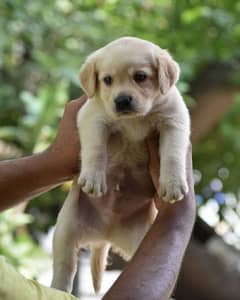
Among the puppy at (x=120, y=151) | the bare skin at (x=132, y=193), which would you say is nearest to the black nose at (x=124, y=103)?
the puppy at (x=120, y=151)

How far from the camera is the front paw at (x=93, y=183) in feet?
5.08

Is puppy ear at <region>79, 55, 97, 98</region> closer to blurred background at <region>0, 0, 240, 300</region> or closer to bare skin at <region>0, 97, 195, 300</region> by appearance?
bare skin at <region>0, 97, 195, 300</region>

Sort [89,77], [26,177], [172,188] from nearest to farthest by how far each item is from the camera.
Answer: [172,188]
[89,77]
[26,177]

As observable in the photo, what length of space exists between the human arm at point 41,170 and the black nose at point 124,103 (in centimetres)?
23

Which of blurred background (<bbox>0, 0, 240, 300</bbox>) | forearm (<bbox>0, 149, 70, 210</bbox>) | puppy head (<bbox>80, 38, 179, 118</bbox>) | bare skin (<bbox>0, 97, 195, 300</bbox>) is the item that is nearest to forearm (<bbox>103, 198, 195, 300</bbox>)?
bare skin (<bbox>0, 97, 195, 300</bbox>)

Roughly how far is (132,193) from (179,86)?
155 cm

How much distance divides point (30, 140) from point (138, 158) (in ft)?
6.94

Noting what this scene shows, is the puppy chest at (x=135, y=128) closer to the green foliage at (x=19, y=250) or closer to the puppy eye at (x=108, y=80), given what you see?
the puppy eye at (x=108, y=80)

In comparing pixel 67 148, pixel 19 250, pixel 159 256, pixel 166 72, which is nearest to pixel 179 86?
pixel 19 250

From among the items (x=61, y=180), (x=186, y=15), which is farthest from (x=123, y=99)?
(x=186, y=15)

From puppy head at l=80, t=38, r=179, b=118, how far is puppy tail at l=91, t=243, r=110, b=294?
353 mm

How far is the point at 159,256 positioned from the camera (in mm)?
1425

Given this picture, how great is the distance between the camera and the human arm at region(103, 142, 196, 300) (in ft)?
4.37

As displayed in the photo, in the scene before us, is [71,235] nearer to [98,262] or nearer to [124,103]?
[98,262]
